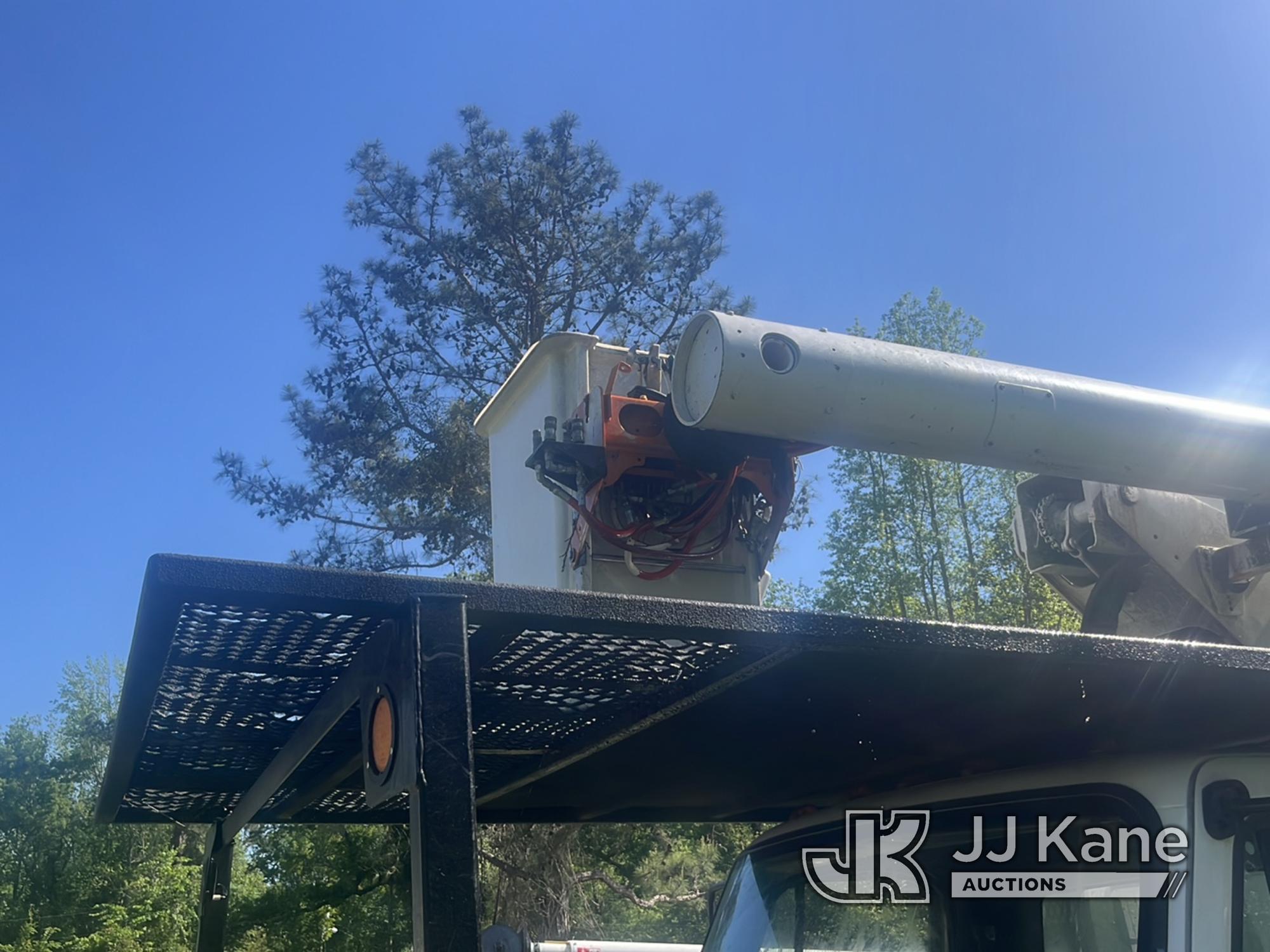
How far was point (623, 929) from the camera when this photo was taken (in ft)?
67.2

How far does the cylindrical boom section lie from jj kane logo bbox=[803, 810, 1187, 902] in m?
0.85

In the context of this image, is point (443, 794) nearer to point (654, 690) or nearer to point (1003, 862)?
point (654, 690)

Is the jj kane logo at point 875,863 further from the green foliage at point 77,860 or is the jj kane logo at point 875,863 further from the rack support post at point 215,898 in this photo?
the green foliage at point 77,860

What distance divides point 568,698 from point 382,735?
93cm

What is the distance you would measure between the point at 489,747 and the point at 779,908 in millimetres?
938

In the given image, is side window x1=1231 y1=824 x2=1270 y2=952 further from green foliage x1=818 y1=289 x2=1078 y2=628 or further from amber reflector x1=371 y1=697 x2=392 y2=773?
green foliage x1=818 y1=289 x2=1078 y2=628

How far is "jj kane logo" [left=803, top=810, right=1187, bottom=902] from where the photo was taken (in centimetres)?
229

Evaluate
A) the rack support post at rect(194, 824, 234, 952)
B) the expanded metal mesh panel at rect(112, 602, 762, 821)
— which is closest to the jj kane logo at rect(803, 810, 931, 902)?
the expanded metal mesh panel at rect(112, 602, 762, 821)

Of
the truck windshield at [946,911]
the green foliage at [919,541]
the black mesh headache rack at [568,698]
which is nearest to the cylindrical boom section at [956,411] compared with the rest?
the black mesh headache rack at [568,698]

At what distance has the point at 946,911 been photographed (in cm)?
279

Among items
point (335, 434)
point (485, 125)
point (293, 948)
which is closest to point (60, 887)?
point (293, 948)

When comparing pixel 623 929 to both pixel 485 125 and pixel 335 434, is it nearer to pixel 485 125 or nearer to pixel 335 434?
pixel 335 434

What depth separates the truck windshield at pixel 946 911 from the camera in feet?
7.86

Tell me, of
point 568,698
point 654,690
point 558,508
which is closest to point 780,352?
point 654,690
